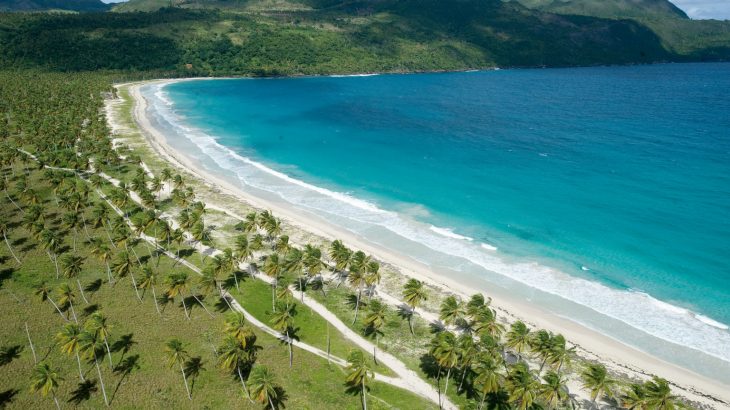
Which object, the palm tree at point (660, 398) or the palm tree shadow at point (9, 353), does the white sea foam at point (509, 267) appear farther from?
the palm tree shadow at point (9, 353)

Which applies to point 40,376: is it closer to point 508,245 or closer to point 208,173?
point 508,245

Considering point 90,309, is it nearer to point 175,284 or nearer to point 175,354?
point 175,284

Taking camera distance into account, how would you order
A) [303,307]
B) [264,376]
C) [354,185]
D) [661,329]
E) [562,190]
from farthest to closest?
[354,185]
[562,190]
[303,307]
[661,329]
[264,376]

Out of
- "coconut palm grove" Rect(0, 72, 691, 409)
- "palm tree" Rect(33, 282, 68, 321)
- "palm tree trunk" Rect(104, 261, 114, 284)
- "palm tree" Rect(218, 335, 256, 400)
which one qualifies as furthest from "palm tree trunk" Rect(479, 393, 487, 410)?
"palm tree trunk" Rect(104, 261, 114, 284)

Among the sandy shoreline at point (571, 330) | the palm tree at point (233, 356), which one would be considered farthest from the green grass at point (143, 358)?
the sandy shoreline at point (571, 330)

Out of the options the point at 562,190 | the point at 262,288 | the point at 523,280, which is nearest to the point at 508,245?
the point at 523,280

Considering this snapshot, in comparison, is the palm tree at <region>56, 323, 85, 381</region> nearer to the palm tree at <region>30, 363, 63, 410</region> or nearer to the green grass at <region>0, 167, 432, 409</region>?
the palm tree at <region>30, 363, 63, 410</region>

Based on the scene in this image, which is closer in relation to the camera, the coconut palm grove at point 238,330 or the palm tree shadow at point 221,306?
the coconut palm grove at point 238,330
